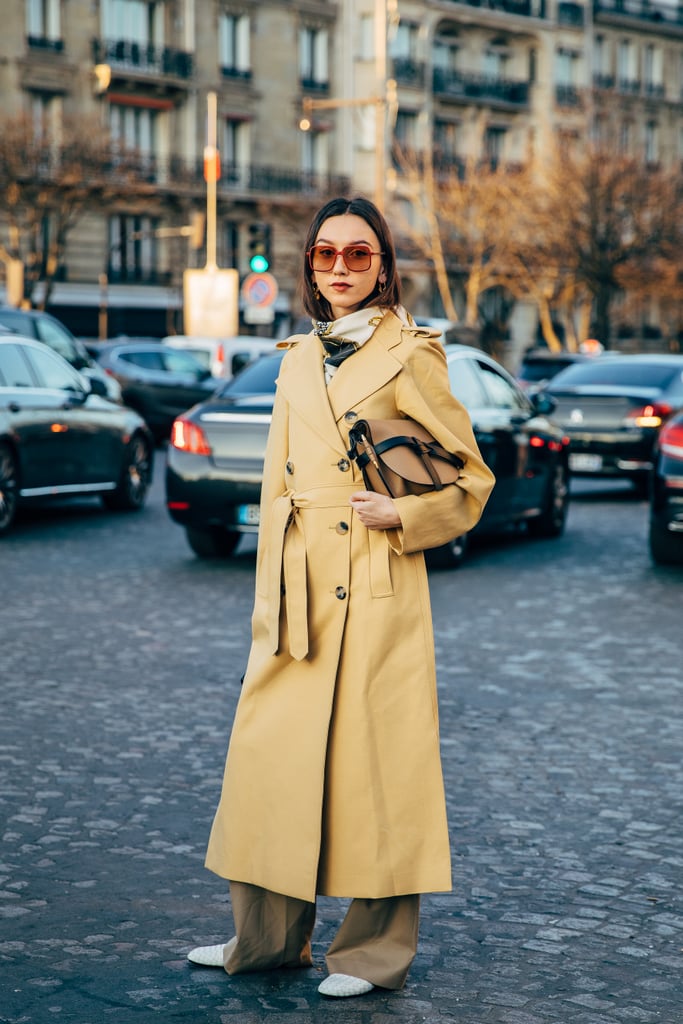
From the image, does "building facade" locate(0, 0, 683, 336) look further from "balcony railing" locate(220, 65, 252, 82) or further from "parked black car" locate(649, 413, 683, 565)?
"parked black car" locate(649, 413, 683, 565)

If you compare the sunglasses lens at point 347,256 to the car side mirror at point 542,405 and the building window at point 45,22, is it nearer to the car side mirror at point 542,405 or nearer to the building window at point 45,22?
the car side mirror at point 542,405

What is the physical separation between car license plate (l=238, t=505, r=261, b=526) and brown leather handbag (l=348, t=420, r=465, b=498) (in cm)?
777

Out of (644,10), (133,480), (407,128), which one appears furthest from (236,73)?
(133,480)

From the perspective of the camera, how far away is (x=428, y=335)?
3.94 metres

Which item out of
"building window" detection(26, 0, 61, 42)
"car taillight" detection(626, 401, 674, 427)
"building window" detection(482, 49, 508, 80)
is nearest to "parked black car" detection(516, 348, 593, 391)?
"car taillight" detection(626, 401, 674, 427)

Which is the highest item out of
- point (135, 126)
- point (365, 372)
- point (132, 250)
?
point (135, 126)

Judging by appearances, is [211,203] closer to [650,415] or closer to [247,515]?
[650,415]

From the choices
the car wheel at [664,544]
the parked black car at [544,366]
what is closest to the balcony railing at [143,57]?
the parked black car at [544,366]

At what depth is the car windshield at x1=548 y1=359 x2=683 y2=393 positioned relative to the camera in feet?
60.7

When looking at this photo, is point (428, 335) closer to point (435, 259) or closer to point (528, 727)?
point (528, 727)

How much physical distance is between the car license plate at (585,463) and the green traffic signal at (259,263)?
35.4 feet

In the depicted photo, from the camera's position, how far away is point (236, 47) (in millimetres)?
57250

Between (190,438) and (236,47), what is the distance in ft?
158

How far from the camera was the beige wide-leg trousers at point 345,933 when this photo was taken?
12.6 ft
